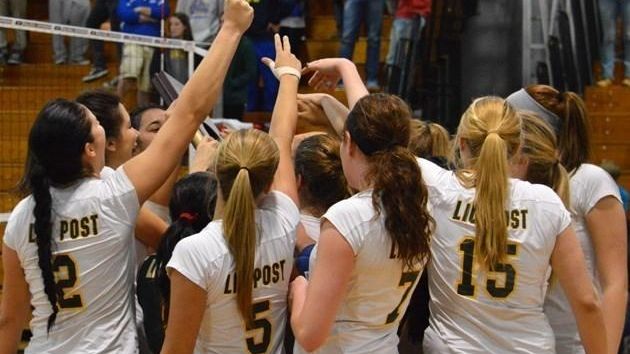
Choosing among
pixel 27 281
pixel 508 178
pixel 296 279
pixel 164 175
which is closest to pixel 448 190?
pixel 508 178

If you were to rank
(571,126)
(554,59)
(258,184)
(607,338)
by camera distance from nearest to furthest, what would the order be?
(258,184)
(607,338)
(571,126)
(554,59)

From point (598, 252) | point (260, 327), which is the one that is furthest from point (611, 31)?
point (260, 327)

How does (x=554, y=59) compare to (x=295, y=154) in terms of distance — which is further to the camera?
(x=554, y=59)

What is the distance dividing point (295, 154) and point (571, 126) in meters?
1.04

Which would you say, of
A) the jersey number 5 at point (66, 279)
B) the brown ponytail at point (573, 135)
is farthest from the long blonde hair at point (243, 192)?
the brown ponytail at point (573, 135)

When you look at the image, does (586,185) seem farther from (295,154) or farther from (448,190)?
(295,154)

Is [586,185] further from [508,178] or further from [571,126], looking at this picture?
[508,178]

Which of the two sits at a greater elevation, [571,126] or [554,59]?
[571,126]

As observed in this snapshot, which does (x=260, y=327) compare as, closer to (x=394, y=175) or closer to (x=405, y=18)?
(x=394, y=175)

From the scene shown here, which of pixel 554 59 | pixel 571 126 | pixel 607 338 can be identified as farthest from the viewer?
pixel 554 59

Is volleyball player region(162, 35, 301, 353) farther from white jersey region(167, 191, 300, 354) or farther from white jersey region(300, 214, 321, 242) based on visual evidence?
white jersey region(300, 214, 321, 242)

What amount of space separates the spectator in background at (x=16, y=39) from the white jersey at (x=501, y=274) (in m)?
9.30

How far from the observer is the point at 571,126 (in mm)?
4164

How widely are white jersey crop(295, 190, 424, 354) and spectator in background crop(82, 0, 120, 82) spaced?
341 inches
